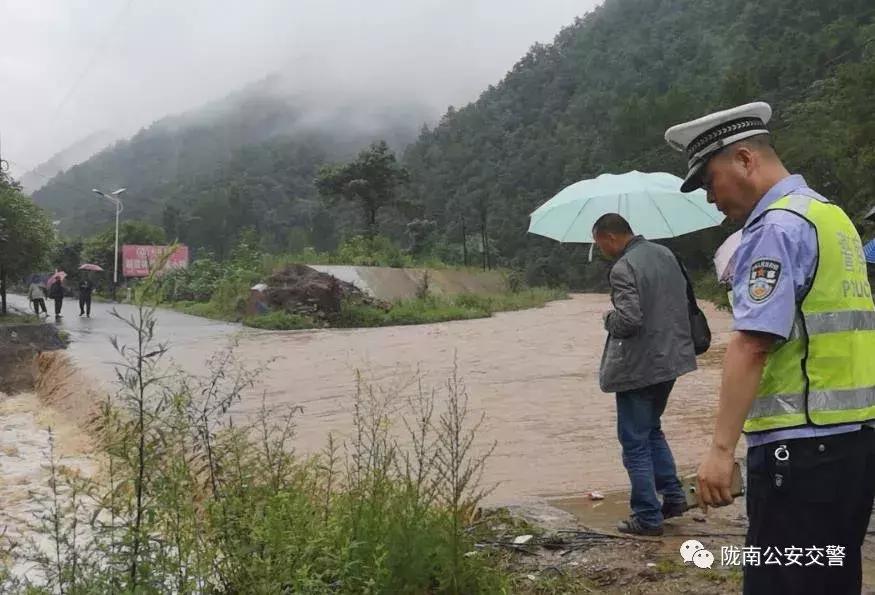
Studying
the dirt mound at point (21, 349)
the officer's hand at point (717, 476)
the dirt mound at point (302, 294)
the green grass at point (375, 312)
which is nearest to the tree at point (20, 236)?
the dirt mound at point (21, 349)

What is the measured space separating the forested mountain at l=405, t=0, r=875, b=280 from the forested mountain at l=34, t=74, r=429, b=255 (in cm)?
1374

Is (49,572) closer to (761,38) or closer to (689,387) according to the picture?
(689,387)

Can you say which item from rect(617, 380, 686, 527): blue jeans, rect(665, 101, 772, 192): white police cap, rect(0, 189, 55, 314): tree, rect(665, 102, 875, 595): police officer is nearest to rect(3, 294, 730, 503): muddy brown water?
rect(617, 380, 686, 527): blue jeans

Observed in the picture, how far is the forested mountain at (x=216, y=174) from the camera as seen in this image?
220 ft

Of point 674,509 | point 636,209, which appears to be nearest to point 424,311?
point 636,209

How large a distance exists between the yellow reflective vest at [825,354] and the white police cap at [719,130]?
0.75ft

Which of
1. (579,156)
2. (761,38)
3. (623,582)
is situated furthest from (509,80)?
(623,582)

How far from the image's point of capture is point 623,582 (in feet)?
10.6

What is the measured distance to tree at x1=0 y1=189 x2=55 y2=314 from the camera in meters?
21.2

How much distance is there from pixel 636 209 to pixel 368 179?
116 feet

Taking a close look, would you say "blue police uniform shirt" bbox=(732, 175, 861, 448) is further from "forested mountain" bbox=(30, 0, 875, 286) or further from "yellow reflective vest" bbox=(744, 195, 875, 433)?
"forested mountain" bbox=(30, 0, 875, 286)

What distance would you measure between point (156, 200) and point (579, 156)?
49.0m

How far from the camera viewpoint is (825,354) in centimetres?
171

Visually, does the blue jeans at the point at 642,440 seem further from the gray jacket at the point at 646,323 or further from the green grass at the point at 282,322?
the green grass at the point at 282,322
